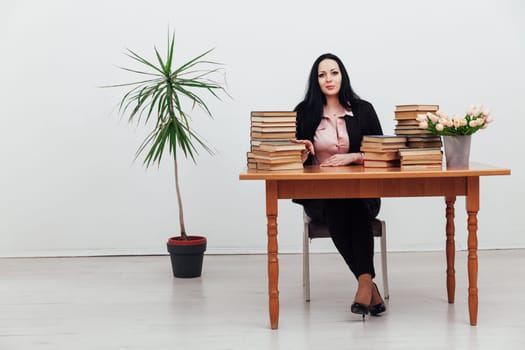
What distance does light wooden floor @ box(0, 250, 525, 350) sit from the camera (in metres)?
3.26

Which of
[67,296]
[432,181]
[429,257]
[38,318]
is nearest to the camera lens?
[432,181]

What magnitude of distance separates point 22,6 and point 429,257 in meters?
3.57

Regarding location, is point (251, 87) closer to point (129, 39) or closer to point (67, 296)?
point (129, 39)

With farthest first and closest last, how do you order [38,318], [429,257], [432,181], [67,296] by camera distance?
[429,257] < [67,296] < [38,318] < [432,181]

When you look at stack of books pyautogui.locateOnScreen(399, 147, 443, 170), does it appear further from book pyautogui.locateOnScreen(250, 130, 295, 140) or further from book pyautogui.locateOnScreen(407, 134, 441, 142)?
book pyautogui.locateOnScreen(250, 130, 295, 140)

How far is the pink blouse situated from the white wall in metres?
1.53

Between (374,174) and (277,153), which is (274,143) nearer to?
(277,153)

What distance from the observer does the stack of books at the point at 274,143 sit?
331 cm

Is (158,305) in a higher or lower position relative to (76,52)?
lower

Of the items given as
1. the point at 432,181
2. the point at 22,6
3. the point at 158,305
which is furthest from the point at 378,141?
the point at 22,6

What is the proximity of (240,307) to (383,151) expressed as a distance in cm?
118

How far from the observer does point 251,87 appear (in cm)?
544

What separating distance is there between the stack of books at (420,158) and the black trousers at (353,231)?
1.40ft

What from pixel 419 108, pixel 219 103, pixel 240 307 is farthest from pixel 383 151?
pixel 219 103
